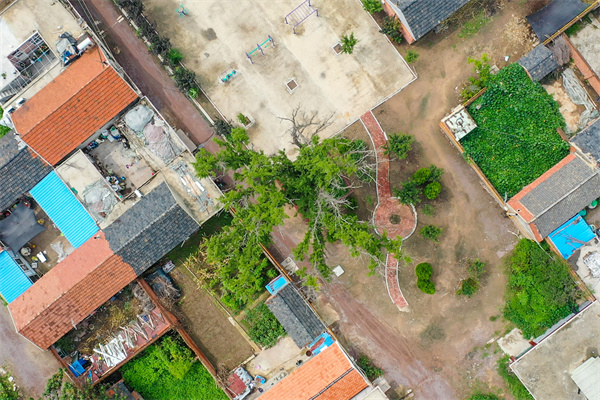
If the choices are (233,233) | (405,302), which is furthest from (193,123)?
(405,302)

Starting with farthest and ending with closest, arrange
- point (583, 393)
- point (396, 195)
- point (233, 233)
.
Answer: point (396, 195) < point (583, 393) < point (233, 233)

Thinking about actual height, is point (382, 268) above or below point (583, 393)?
above

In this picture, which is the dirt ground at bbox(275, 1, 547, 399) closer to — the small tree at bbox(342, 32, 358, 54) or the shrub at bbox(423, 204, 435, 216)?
the shrub at bbox(423, 204, 435, 216)

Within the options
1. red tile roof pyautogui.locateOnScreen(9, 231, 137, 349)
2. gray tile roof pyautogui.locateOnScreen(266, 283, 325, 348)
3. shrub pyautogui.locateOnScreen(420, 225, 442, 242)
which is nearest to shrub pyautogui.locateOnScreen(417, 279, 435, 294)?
shrub pyautogui.locateOnScreen(420, 225, 442, 242)

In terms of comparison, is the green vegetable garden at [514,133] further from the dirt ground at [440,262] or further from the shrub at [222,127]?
the shrub at [222,127]

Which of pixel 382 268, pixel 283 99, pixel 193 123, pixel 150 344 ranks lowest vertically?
pixel 382 268

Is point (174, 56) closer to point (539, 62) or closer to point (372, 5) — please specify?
point (372, 5)

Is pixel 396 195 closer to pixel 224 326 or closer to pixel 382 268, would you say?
pixel 382 268

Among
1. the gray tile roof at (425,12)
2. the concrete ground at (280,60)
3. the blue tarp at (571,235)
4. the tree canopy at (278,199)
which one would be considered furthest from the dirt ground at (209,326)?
the gray tile roof at (425,12)
